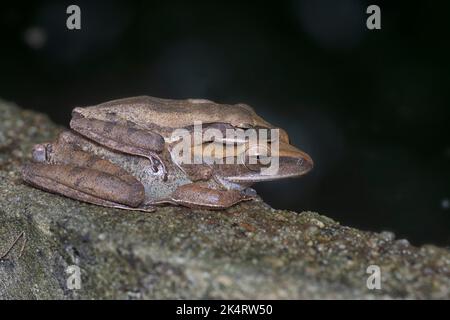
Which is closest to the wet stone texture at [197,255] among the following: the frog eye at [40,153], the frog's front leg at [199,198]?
the frog's front leg at [199,198]

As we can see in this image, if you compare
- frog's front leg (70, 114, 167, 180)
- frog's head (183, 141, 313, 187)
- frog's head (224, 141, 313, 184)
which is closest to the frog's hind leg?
frog's front leg (70, 114, 167, 180)

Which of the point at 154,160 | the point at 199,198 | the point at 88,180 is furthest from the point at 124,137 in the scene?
the point at 199,198

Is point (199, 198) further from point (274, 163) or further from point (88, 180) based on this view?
point (88, 180)

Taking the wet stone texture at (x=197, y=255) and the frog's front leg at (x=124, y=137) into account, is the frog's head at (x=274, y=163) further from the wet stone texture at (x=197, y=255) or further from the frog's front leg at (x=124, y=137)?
the frog's front leg at (x=124, y=137)

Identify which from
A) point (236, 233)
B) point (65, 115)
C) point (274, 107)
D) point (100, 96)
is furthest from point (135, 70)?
point (236, 233)

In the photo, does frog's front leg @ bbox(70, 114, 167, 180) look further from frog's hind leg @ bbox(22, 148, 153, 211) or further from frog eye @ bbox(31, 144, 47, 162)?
frog eye @ bbox(31, 144, 47, 162)
